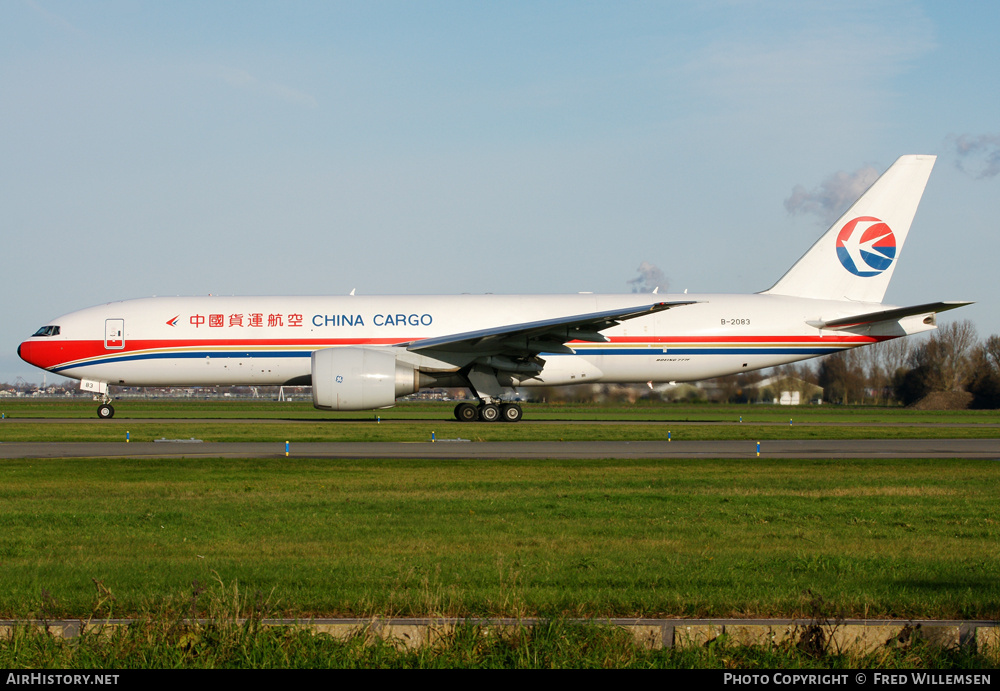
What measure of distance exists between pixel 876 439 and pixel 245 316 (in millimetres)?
19812

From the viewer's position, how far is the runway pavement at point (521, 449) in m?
17.8

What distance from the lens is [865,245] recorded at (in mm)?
30531

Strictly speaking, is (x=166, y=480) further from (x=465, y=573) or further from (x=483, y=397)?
(x=483, y=397)

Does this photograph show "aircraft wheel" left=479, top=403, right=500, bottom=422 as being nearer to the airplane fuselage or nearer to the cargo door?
the airplane fuselage

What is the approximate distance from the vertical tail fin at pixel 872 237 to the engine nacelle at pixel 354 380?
49.7ft

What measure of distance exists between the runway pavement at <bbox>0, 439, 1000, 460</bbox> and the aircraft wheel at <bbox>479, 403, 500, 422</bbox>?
710cm

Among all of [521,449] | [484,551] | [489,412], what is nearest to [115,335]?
[489,412]

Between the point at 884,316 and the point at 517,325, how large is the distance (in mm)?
11913

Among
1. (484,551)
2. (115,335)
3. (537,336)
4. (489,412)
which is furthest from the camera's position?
(115,335)

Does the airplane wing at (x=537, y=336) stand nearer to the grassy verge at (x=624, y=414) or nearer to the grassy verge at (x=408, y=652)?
the grassy verge at (x=624, y=414)

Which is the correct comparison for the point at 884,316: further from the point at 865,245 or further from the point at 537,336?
the point at 537,336

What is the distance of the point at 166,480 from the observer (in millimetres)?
13633

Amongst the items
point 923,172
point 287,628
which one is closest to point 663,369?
point 923,172

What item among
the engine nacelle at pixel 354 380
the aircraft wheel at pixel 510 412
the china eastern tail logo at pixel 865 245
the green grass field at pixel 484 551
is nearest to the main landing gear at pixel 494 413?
the aircraft wheel at pixel 510 412
